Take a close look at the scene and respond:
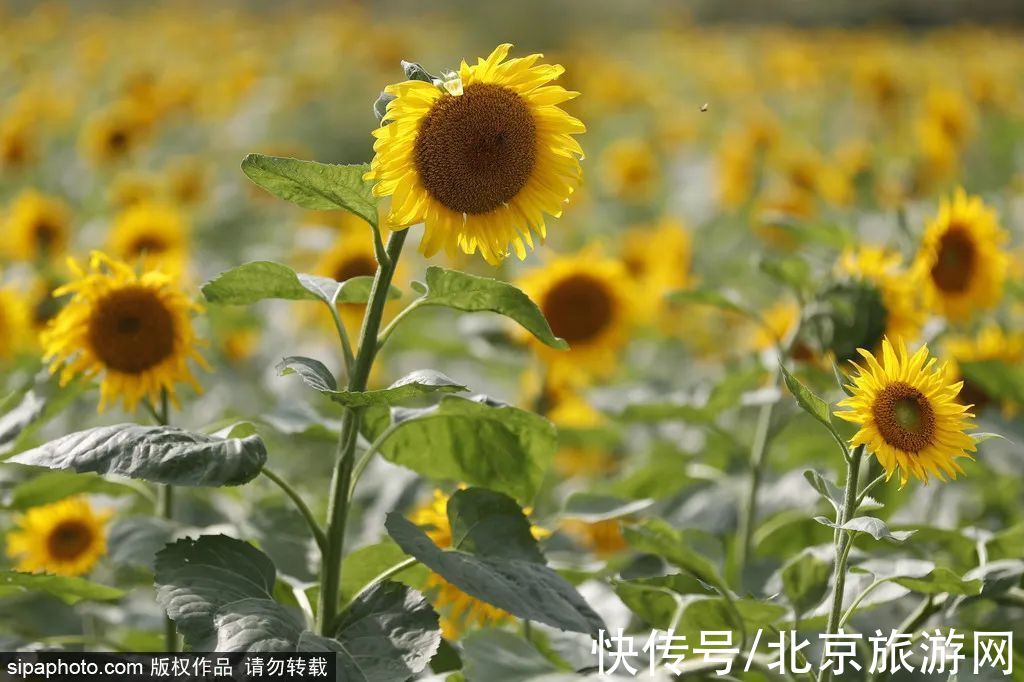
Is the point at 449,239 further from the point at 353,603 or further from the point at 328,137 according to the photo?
the point at 328,137

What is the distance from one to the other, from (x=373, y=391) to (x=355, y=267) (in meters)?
1.58

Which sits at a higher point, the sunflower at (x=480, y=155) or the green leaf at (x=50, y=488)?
the sunflower at (x=480, y=155)

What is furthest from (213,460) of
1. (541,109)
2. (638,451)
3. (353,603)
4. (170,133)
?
(170,133)

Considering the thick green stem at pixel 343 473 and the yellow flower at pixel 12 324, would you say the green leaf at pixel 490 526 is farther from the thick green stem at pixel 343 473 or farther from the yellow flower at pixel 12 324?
the yellow flower at pixel 12 324

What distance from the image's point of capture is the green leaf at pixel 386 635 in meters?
1.31

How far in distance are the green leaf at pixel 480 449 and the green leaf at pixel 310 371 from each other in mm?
199

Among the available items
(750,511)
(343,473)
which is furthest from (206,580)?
(750,511)

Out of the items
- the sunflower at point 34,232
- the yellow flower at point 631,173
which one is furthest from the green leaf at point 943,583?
the yellow flower at point 631,173

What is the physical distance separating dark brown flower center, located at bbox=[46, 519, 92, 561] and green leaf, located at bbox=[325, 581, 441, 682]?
0.81 m

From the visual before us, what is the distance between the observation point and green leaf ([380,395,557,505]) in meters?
1.54

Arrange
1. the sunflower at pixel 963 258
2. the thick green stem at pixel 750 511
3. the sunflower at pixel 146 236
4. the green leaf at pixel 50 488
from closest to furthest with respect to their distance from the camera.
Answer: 1. the green leaf at pixel 50 488
2. the thick green stem at pixel 750 511
3. the sunflower at pixel 963 258
4. the sunflower at pixel 146 236

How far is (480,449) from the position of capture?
1.59m

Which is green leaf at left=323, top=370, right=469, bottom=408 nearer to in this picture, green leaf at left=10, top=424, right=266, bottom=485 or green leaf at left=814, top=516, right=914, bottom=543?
green leaf at left=10, top=424, right=266, bottom=485

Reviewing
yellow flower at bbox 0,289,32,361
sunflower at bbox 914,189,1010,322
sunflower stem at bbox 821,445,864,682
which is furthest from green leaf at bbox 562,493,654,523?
yellow flower at bbox 0,289,32,361
